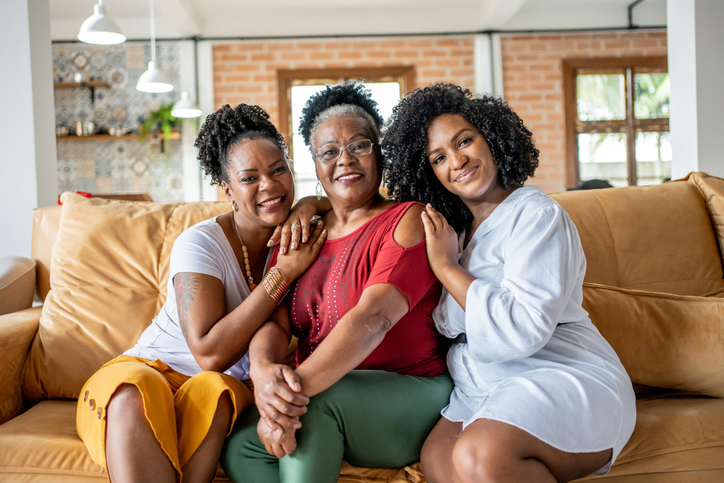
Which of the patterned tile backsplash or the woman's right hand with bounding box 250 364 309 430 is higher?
the patterned tile backsplash

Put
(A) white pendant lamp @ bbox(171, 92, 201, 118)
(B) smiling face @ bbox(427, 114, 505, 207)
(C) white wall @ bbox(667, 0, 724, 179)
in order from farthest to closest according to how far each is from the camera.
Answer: (A) white pendant lamp @ bbox(171, 92, 201, 118) → (C) white wall @ bbox(667, 0, 724, 179) → (B) smiling face @ bbox(427, 114, 505, 207)

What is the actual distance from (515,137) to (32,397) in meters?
1.79

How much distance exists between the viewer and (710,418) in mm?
1521

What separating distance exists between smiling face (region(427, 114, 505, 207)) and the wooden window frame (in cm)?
477

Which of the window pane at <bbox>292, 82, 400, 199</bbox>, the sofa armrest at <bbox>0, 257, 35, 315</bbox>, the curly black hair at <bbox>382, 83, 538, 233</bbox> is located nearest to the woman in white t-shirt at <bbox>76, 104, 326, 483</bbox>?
the curly black hair at <bbox>382, 83, 538, 233</bbox>

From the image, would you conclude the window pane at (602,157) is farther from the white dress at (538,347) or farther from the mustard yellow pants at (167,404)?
the mustard yellow pants at (167,404)

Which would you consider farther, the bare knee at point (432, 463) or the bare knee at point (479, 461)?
the bare knee at point (432, 463)

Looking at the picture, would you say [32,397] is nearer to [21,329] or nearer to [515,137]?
[21,329]

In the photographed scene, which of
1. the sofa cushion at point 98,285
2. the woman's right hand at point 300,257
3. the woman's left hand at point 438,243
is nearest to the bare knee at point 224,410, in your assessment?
the woman's right hand at point 300,257

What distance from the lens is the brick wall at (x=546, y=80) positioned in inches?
249

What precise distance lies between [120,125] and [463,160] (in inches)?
226

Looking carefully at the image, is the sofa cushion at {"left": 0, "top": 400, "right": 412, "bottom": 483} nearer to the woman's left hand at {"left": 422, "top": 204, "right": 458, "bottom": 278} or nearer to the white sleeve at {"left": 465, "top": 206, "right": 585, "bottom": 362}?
the white sleeve at {"left": 465, "top": 206, "right": 585, "bottom": 362}

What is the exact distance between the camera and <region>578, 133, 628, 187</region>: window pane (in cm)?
642

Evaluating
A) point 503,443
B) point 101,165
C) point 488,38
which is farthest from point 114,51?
point 503,443
